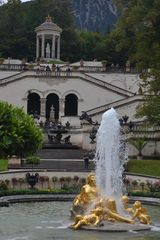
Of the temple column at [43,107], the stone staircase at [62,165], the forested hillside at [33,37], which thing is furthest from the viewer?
the forested hillside at [33,37]

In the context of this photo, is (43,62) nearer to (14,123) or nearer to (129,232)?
(14,123)

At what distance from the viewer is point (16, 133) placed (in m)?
34.8

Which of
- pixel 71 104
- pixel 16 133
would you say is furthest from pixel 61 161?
pixel 71 104

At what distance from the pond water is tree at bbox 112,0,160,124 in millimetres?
17566

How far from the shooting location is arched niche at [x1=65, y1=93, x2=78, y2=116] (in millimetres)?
73250

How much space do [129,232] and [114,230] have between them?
47 centimetres

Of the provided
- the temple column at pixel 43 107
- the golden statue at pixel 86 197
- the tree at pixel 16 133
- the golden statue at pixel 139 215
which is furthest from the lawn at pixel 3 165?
the temple column at pixel 43 107

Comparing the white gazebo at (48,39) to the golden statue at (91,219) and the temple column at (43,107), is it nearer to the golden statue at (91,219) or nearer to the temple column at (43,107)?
the temple column at (43,107)

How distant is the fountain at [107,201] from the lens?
76.9 feet

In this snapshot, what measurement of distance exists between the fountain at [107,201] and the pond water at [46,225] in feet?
1.63

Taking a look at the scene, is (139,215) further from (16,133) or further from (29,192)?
(16,133)

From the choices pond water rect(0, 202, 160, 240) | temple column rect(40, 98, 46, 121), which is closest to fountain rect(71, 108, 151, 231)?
pond water rect(0, 202, 160, 240)

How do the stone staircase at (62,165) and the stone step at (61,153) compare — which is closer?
the stone staircase at (62,165)

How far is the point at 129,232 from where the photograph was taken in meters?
22.9
